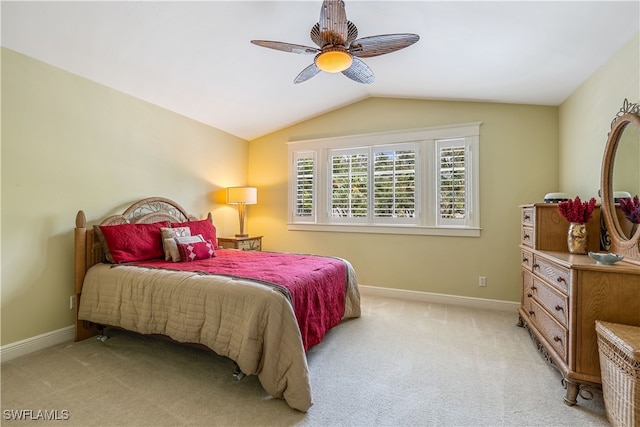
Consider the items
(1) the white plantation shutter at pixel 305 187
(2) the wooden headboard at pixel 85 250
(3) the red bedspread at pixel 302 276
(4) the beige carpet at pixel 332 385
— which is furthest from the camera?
(1) the white plantation shutter at pixel 305 187

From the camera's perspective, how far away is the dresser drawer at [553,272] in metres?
1.98

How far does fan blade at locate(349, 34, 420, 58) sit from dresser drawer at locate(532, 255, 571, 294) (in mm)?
1860

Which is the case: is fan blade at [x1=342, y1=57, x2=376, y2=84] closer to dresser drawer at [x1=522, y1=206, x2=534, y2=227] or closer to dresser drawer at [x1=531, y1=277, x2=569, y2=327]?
dresser drawer at [x1=522, y1=206, x2=534, y2=227]

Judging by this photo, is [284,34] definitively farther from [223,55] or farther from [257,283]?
[257,283]

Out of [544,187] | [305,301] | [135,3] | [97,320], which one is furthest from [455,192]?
[97,320]

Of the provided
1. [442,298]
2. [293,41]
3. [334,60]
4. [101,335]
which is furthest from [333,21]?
[442,298]

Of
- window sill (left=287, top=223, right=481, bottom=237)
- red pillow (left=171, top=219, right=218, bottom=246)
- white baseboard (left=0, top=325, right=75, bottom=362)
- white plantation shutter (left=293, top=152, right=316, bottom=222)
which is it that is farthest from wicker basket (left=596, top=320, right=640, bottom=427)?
white baseboard (left=0, top=325, right=75, bottom=362)

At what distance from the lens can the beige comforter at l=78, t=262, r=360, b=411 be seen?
187 cm

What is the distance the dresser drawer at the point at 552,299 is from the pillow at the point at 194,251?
10.1 feet

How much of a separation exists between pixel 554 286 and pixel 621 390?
75cm

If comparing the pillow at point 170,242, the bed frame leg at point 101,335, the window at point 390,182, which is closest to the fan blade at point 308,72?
the window at point 390,182

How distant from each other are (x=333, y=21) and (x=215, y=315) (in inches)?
82.5

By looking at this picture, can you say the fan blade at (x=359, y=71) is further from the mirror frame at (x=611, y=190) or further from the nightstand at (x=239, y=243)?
the nightstand at (x=239, y=243)

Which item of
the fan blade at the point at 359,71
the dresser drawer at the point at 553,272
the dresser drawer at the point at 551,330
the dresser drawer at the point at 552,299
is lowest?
the dresser drawer at the point at 551,330
